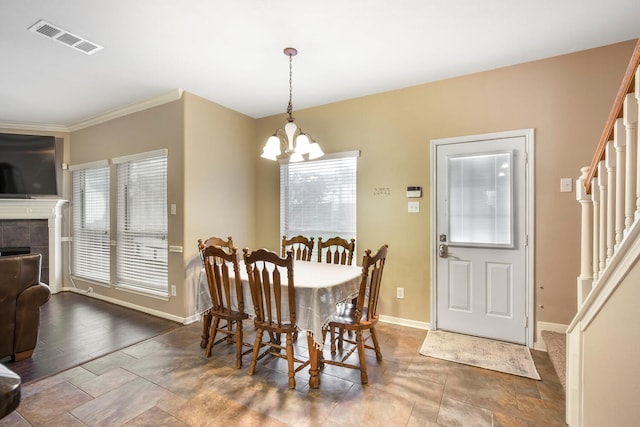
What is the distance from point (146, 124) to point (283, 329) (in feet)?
10.5

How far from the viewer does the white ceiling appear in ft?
7.14

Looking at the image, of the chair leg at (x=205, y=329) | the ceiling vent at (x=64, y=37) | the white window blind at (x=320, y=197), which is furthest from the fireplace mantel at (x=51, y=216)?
the white window blind at (x=320, y=197)

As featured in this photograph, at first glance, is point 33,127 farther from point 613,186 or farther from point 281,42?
point 613,186

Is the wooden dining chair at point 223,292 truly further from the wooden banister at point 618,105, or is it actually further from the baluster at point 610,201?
the wooden banister at point 618,105

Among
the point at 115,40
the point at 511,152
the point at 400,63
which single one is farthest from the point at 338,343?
the point at 115,40

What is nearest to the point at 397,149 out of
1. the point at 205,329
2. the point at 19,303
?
the point at 205,329

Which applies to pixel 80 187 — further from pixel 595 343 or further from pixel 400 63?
pixel 595 343

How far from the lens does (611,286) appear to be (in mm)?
1440

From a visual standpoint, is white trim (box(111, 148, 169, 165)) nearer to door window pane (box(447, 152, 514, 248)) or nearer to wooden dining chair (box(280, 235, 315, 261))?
wooden dining chair (box(280, 235, 315, 261))

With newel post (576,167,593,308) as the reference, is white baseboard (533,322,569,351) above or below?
below

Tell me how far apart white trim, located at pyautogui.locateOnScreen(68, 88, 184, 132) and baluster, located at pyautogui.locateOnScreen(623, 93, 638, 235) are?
378 centimetres

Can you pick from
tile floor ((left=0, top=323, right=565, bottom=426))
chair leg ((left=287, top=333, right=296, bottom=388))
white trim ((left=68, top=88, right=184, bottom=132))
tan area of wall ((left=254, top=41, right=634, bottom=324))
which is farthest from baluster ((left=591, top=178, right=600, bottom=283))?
white trim ((left=68, top=88, right=184, bottom=132))

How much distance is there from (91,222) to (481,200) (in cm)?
533

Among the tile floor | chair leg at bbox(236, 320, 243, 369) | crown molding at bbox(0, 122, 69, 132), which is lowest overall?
the tile floor
